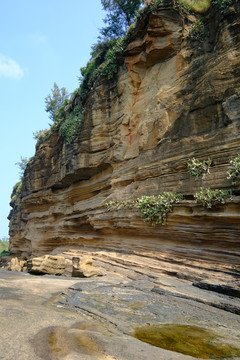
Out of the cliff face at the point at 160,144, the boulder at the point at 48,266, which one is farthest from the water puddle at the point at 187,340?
the boulder at the point at 48,266

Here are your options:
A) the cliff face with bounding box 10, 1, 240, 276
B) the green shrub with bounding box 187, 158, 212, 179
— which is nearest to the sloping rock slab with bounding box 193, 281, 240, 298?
the cliff face with bounding box 10, 1, 240, 276

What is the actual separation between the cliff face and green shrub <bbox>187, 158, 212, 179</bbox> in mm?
208

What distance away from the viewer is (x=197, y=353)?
4227 millimetres

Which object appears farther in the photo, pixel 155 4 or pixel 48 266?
pixel 155 4

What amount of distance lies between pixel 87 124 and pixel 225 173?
9.61 m

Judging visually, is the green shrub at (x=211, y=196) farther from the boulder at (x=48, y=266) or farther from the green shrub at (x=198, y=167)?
the boulder at (x=48, y=266)

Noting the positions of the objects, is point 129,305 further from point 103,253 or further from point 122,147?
point 122,147

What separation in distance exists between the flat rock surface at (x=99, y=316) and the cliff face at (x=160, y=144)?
2.35 meters

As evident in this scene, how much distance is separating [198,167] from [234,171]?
1.43 m

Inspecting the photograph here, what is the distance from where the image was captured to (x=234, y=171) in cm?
877

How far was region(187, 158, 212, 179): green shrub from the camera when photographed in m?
9.76

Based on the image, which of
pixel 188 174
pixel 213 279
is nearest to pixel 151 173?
pixel 188 174

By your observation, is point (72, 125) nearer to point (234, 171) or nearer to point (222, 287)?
point (234, 171)

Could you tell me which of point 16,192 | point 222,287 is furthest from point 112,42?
point 16,192
